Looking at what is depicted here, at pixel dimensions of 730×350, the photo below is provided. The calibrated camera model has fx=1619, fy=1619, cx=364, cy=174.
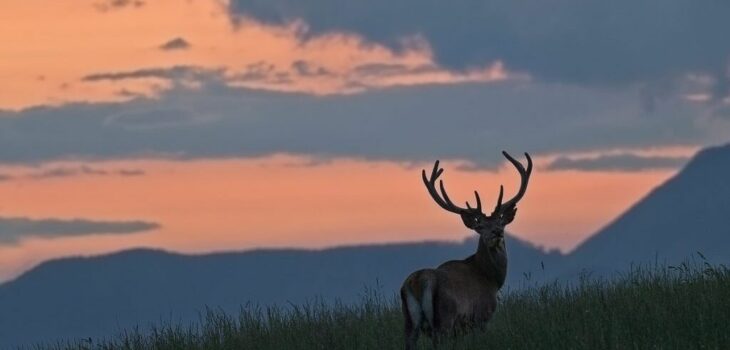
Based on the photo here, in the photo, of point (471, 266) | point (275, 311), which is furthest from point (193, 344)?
point (471, 266)

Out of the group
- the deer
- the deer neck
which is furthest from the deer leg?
the deer neck

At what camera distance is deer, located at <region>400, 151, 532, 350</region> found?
543 inches

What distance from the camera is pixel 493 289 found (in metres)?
14.8

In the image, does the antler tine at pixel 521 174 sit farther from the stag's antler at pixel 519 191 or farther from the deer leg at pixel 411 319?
the deer leg at pixel 411 319

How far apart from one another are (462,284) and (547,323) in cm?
84

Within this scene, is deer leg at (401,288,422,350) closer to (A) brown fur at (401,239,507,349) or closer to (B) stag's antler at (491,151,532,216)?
(A) brown fur at (401,239,507,349)

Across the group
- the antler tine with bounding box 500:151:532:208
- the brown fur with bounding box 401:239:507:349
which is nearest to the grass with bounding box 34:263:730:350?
the brown fur with bounding box 401:239:507:349


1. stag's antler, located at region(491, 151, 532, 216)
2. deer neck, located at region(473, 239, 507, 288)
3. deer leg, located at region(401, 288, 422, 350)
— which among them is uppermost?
stag's antler, located at region(491, 151, 532, 216)

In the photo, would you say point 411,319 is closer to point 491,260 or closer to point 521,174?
point 491,260

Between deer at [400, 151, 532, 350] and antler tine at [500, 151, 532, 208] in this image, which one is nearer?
deer at [400, 151, 532, 350]

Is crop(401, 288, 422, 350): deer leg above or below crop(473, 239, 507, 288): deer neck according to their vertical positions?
below

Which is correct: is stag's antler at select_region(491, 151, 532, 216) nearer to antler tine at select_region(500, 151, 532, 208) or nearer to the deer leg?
antler tine at select_region(500, 151, 532, 208)

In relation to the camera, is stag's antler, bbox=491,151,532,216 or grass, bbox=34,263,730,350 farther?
stag's antler, bbox=491,151,532,216

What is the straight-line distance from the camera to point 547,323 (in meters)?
14.3
